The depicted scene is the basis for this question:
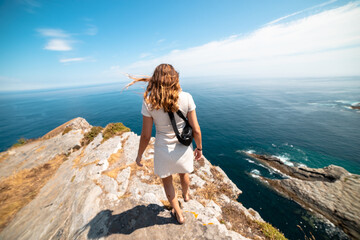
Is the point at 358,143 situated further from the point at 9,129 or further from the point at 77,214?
the point at 9,129

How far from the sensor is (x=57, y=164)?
1134 centimetres

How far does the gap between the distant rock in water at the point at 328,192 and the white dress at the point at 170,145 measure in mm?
21831

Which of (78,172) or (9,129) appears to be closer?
(78,172)

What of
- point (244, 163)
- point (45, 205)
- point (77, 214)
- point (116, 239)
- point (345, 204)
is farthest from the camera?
point (244, 163)

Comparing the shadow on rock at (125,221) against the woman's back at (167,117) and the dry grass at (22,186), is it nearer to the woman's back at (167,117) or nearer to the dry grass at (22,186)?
the woman's back at (167,117)

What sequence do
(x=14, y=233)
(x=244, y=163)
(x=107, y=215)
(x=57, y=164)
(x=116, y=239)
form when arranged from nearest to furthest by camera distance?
(x=116, y=239) < (x=107, y=215) < (x=14, y=233) < (x=57, y=164) < (x=244, y=163)

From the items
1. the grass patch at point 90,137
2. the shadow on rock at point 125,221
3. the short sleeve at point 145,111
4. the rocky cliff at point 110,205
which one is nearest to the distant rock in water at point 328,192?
the rocky cliff at point 110,205

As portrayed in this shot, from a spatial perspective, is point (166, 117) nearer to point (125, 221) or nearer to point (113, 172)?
point (125, 221)

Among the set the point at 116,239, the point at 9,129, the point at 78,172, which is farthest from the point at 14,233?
the point at 9,129

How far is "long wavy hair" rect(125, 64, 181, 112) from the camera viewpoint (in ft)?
7.87

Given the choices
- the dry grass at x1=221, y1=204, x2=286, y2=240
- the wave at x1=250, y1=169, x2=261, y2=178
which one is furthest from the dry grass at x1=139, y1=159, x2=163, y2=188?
the wave at x1=250, y1=169, x2=261, y2=178

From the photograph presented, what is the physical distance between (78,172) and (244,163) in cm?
2501

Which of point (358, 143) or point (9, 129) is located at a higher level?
point (9, 129)

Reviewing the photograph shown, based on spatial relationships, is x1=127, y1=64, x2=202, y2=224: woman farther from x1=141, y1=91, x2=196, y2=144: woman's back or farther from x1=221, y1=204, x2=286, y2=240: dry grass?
x1=221, y1=204, x2=286, y2=240: dry grass
